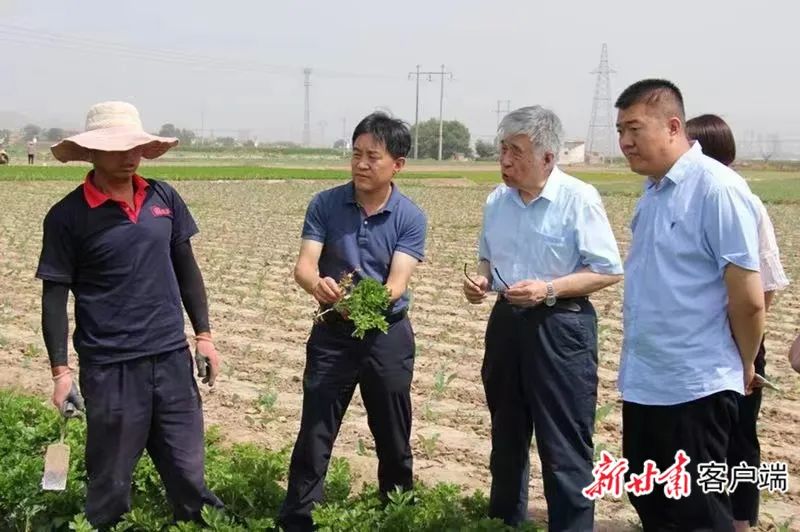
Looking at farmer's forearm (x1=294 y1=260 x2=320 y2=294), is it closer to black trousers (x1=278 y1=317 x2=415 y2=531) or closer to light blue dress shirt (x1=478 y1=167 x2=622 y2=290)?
black trousers (x1=278 y1=317 x2=415 y2=531)

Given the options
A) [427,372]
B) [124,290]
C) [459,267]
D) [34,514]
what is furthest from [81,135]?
[459,267]

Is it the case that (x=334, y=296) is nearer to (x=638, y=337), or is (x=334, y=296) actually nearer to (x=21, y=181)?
(x=638, y=337)

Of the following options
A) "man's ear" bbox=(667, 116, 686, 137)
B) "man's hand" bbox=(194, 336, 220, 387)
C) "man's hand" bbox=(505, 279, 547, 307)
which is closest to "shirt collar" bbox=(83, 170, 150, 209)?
"man's hand" bbox=(194, 336, 220, 387)

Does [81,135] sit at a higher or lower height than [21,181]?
higher

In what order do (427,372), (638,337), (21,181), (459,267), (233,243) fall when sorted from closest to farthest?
(638,337) → (427,372) → (459,267) → (233,243) → (21,181)

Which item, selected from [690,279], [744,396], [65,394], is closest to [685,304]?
[690,279]

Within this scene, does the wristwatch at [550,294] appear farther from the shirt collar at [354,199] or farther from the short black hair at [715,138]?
the short black hair at [715,138]

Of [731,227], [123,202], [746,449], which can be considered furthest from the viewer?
[746,449]

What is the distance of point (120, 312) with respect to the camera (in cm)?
369

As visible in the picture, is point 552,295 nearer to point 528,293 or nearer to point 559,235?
point 528,293

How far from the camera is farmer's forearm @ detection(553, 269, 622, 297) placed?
364 cm

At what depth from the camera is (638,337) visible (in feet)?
11.0

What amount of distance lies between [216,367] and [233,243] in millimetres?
11752

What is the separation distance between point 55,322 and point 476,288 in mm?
1781
